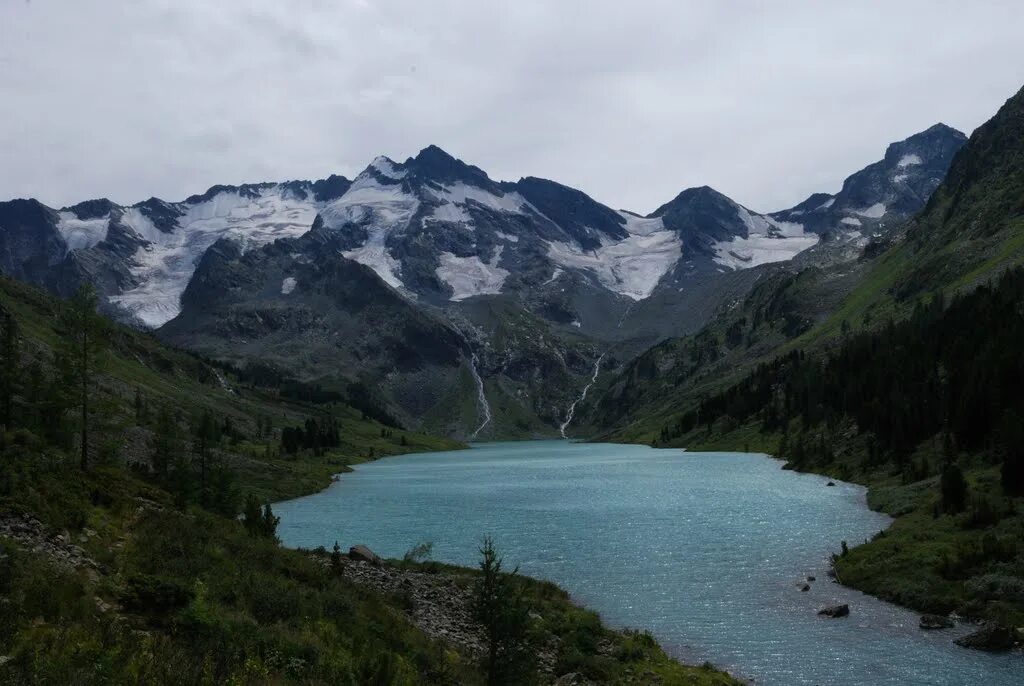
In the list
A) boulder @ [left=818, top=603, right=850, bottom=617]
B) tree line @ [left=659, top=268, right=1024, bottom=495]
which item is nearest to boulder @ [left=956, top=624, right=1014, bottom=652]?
boulder @ [left=818, top=603, right=850, bottom=617]

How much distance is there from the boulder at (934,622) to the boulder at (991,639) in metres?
2.44

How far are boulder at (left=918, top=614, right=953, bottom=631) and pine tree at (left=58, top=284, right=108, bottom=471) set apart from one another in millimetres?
47073

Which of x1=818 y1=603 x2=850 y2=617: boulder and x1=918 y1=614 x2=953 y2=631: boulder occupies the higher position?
x1=918 y1=614 x2=953 y2=631: boulder

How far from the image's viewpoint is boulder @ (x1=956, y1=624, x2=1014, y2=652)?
31.5 metres

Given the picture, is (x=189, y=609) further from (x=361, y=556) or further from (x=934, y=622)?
(x=934, y=622)

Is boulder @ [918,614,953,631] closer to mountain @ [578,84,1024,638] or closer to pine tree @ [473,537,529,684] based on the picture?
mountain @ [578,84,1024,638]

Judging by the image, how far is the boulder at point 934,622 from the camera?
3500 cm

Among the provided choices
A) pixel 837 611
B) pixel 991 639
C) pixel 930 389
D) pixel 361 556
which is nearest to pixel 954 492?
pixel 837 611

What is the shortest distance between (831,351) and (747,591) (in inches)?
6515

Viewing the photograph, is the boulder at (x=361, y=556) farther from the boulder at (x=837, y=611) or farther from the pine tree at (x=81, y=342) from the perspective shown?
the boulder at (x=837, y=611)

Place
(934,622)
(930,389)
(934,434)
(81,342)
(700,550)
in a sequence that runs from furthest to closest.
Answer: (930,389) → (934,434) → (700,550) → (81,342) → (934,622)

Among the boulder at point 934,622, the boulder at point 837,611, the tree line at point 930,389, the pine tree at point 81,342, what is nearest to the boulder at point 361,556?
the pine tree at point 81,342

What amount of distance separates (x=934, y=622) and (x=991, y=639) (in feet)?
11.8

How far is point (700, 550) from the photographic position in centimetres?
5822
